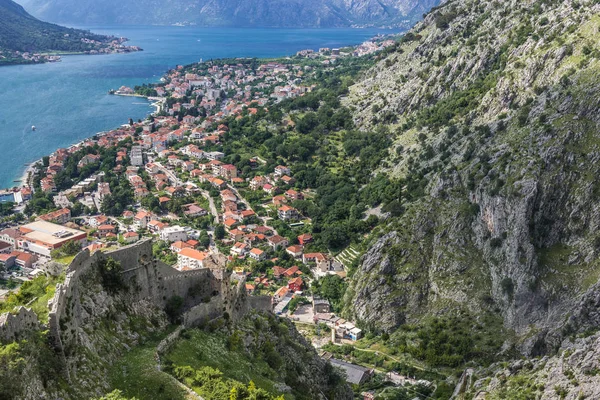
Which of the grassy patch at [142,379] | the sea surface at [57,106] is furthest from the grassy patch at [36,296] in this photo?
the sea surface at [57,106]

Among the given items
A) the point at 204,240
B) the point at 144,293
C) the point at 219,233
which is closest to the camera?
the point at 144,293

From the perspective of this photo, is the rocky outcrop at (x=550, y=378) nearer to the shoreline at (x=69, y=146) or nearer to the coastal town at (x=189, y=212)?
the coastal town at (x=189, y=212)

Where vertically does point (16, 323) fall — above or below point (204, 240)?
above

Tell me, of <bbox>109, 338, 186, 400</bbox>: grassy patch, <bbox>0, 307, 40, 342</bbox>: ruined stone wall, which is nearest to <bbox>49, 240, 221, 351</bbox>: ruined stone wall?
<bbox>0, 307, 40, 342</bbox>: ruined stone wall

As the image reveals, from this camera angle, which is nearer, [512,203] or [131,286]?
[131,286]

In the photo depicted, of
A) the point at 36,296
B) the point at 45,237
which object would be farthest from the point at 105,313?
the point at 45,237

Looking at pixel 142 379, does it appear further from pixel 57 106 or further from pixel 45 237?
pixel 57 106

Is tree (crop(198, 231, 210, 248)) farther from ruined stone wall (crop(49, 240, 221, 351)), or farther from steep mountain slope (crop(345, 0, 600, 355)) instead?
ruined stone wall (crop(49, 240, 221, 351))
